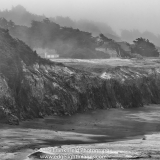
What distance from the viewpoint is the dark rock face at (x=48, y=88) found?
3431 cm

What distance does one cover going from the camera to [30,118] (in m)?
33.7

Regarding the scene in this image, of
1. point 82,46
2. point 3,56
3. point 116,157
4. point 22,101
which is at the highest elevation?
point 82,46

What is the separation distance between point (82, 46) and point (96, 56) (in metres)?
5.56

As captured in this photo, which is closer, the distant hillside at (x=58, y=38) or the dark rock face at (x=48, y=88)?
the dark rock face at (x=48, y=88)

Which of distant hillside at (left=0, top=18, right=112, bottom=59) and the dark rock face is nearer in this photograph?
the dark rock face

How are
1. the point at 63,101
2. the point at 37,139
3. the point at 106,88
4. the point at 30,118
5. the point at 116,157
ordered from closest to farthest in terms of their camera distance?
the point at 116,157 → the point at 37,139 → the point at 30,118 → the point at 63,101 → the point at 106,88

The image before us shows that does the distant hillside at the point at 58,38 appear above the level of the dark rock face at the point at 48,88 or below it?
above

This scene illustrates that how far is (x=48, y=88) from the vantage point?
40344 mm

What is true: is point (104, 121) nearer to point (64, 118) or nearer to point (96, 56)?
point (64, 118)

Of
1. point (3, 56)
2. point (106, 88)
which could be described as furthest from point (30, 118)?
point (106, 88)

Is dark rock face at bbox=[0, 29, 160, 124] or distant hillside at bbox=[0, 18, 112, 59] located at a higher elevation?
distant hillside at bbox=[0, 18, 112, 59]

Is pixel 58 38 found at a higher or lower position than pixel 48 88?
higher

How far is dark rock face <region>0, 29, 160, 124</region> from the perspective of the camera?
1351 inches

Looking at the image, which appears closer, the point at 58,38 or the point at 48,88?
the point at 48,88
